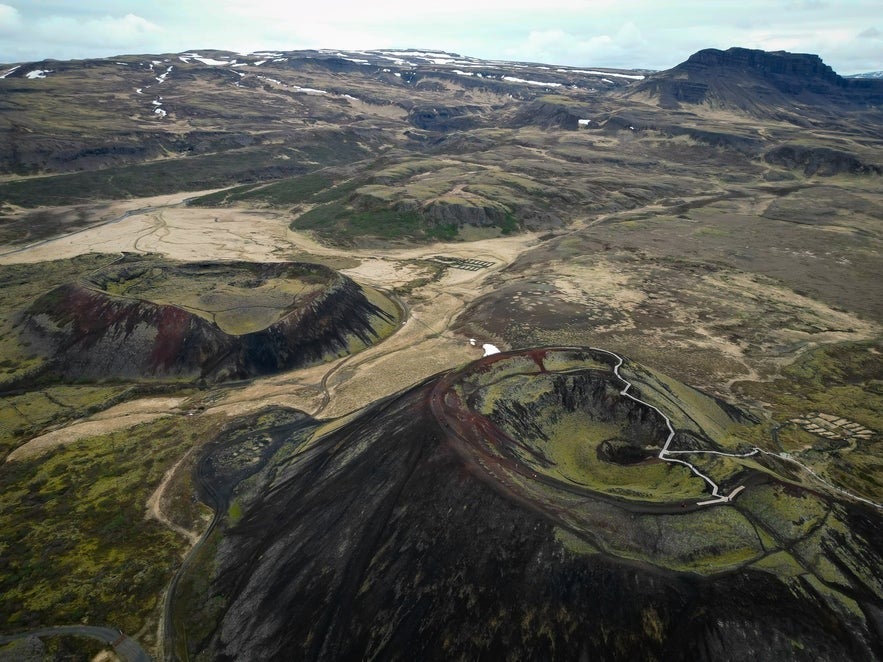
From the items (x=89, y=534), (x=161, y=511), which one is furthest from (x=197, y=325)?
(x=89, y=534)

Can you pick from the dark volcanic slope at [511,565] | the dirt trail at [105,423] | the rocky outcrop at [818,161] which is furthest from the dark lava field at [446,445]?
the rocky outcrop at [818,161]

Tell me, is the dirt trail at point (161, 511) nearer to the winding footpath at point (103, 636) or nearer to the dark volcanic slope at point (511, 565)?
the dark volcanic slope at point (511, 565)

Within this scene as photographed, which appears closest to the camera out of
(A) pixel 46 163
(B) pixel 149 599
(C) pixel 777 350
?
(B) pixel 149 599

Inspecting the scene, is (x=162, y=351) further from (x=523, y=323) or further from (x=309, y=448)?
(x=523, y=323)

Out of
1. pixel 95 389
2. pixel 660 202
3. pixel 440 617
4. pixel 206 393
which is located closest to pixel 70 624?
pixel 440 617

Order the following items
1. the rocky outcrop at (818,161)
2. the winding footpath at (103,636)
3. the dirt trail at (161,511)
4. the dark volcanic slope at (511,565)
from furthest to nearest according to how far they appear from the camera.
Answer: the rocky outcrop at (818,161) → the dirt trail at (161,511) → the winding footpath at (103,636) → the dark volcanic slope at (511,565)
